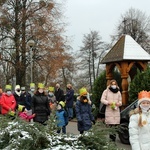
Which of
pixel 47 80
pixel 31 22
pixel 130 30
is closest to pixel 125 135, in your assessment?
pixel 31 22

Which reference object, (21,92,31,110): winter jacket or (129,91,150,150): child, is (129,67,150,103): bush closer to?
(21,92,31,110): winter jacket

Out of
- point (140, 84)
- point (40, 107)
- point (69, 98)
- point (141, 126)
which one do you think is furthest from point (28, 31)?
point (141, 126)

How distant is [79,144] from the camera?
3986 millimetres

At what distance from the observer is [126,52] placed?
1652cm

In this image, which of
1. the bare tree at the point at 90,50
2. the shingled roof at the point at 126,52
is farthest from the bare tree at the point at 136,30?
the shingled roof at the point at 126,52

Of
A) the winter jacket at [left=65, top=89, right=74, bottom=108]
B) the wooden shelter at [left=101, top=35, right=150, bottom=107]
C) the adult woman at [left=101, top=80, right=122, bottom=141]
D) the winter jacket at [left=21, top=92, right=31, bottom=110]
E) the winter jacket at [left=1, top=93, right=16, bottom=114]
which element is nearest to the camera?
the adult woman at [left=101, top=80, right=122, bottom=141]

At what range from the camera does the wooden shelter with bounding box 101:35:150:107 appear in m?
16.1

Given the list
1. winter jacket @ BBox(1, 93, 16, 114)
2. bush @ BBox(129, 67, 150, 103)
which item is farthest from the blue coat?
bush @ BBox(129, 67, 150, 103)

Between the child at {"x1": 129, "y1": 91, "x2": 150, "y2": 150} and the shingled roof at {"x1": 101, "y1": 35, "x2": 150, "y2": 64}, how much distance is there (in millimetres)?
10639

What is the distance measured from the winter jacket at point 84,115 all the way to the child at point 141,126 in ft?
14.0

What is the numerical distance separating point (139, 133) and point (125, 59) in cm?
1086

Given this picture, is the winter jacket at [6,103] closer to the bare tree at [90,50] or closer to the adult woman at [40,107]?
the adult woman at [40,107]

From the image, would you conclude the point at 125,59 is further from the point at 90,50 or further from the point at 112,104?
the point at 90,50

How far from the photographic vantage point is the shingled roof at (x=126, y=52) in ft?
53.6
